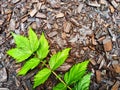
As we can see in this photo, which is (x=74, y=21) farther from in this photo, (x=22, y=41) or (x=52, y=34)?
(x=22, y=41)

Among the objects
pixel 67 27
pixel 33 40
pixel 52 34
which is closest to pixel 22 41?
pixel 33 40

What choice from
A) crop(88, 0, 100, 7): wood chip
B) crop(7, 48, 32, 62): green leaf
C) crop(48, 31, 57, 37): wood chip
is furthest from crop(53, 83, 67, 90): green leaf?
crop(88, 0, 100, 7): wood chip

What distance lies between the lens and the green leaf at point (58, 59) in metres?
1.71

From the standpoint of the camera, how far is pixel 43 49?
1.76m

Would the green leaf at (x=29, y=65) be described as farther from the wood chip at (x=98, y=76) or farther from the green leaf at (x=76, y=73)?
the wood chip at (x=98, y=76)

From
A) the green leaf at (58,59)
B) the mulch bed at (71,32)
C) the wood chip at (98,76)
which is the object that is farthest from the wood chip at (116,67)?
the green leaf at (58,59)

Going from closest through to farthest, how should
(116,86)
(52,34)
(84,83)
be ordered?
(84,83)
(116,86)
(52,34)

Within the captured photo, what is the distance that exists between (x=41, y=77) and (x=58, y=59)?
152mm

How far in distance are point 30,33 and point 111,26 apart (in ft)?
1.88

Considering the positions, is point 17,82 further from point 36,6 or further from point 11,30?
point 36,6

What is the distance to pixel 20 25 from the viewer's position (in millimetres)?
1947

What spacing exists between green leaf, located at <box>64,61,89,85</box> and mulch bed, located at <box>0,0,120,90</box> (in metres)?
0.13

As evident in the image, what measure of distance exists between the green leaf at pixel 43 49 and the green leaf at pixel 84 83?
28 centimetres

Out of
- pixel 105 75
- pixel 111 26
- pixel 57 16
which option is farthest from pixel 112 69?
pixel 57 16
